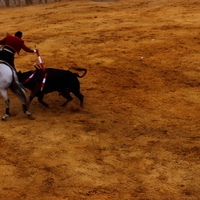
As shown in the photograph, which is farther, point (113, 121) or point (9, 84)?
point (113, 121)

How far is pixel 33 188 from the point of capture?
7.15 m

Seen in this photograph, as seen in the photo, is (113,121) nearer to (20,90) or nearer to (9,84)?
(20,90)

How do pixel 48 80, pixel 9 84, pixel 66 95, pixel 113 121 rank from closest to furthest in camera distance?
pixel 9 84 < pixel 48 80 < pixel 113 121 < pixel 66 95

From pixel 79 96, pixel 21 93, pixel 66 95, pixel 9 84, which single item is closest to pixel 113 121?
pixel 79 96

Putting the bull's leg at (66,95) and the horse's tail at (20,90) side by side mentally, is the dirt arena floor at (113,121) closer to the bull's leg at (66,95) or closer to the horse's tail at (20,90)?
the bull's leg at (66,95)

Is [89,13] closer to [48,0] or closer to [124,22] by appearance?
[124,22]

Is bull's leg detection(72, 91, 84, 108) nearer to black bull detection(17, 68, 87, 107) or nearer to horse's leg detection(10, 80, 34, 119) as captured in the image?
black bull detection(17, 68, 87, 107)

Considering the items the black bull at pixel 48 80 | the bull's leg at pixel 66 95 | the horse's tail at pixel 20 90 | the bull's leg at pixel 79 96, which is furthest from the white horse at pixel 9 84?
the bull's leg at pixel 79 96

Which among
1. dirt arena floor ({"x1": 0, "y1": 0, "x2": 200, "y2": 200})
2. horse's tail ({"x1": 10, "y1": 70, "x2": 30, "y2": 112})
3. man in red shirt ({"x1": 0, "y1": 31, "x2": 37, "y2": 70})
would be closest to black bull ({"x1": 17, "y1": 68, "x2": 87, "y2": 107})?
horse's tail ({"x1": 10, "y1": 70, "x2": 30, "y2": 112})

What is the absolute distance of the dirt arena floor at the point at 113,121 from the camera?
287 inches

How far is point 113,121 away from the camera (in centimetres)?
958

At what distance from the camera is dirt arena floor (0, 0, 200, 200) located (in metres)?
7.29

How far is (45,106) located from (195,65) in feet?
17.0

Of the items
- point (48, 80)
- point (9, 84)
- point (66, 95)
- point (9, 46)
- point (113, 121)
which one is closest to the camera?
point (9, 84)
